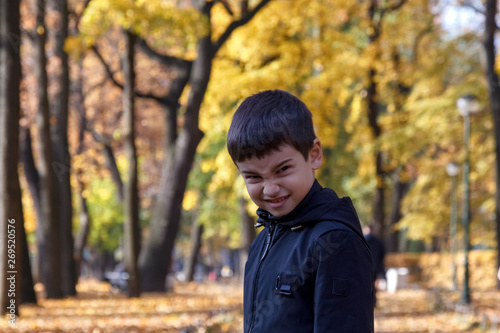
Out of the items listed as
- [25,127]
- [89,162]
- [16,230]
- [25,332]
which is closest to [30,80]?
[89,162]

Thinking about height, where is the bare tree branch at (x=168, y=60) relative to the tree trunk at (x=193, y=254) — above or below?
above

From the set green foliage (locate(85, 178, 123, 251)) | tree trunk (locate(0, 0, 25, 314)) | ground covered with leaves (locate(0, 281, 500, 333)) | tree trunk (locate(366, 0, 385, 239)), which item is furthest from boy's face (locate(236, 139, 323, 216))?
green foliage (locate(85, 178, 123, 251))

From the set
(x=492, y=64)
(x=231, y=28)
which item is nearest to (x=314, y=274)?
(x=231, y=28)

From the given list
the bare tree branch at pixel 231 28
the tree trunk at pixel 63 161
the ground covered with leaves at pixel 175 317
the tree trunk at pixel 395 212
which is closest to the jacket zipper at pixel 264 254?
the ground covered with leaves at pixel 175 317

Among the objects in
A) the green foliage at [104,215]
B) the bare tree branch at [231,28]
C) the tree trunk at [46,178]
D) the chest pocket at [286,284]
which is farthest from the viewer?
the green foliage at [104,215]

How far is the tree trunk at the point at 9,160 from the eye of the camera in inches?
397

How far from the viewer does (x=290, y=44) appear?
1831 centimetres

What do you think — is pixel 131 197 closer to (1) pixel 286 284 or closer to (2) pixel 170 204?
(2) pixel 170 204

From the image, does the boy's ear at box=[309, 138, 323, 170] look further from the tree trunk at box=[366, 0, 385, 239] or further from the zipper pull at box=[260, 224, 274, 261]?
the tree trunk at box=[366, 0, 385, 239]

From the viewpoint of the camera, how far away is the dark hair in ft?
6.91

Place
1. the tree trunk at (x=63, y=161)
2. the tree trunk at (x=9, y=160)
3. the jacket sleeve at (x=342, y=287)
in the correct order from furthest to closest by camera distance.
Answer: the tree trunk at (x=63, y=161) < the tree trunk at (x=9, y=160) < the jacket sleeve at (x=342, y=287)

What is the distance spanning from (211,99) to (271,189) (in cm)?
1601

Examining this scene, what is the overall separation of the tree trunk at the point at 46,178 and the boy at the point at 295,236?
1300 cm

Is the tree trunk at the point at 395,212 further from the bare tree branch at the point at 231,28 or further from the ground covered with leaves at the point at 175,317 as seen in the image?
the bare tree branch at the point at 231,28
